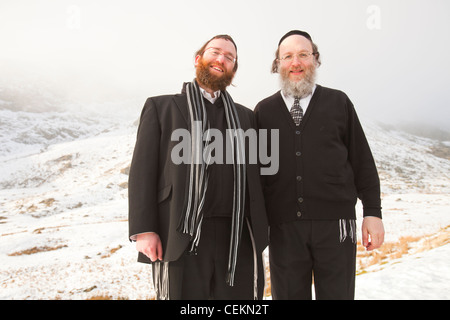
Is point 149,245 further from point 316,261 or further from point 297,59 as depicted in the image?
point 297,59

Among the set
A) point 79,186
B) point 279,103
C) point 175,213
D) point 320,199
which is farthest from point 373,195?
point 79,186

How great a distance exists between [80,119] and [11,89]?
47.6 meters

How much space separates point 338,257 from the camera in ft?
7.70

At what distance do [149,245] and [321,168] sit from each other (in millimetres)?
1629

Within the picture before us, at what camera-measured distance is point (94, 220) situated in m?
25.0

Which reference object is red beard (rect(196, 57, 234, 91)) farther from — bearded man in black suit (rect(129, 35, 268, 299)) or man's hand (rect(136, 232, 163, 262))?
man's hand (rect(136, 232, 163, 262))

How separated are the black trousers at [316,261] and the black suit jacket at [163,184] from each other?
0.97ft

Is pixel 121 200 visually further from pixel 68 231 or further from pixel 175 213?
pixel 175 213

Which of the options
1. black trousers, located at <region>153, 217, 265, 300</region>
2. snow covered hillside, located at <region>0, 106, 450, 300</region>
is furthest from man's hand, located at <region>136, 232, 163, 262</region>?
snow covered hillside, located at <region>0, 106, 450, 300</region>

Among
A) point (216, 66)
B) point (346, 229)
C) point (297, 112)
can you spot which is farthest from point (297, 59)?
point (346, 229)

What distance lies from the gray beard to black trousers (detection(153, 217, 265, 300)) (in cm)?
143

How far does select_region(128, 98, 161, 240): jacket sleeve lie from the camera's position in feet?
6.82

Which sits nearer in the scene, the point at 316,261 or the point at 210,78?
the point at 316,261

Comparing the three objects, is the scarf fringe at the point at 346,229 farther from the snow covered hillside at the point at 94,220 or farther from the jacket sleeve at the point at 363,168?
the snow covered hillside at the point at 94,220
